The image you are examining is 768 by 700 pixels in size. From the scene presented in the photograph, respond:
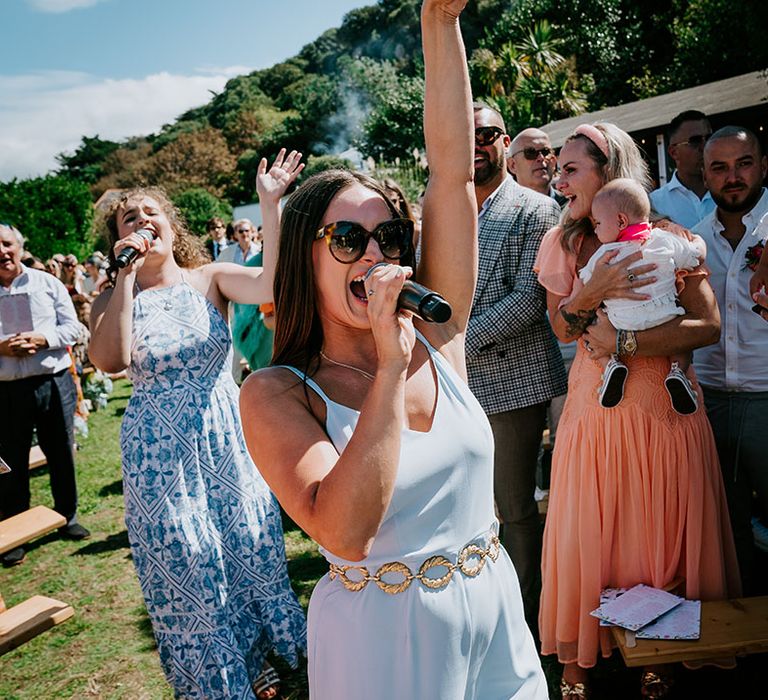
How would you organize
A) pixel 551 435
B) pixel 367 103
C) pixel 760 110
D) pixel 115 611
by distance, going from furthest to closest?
pixel 367 103 < pixel 760 110 < pixel 551 435 < pixel 115 611

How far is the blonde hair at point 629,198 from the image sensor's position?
9.89 feet

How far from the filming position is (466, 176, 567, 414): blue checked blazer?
3.68 m

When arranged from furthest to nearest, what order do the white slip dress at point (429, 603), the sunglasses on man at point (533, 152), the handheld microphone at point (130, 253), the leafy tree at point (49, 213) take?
1. the leafy tree at point (49, 213)
2. the sunglasses on man at point (533, 152)
3. the handheld microphone at point (130, 253)
4. the white slip dress at point (429, 603)

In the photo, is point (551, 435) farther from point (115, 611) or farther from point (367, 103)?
point (367, 103)

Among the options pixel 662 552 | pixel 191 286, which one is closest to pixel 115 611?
pixel 191 286

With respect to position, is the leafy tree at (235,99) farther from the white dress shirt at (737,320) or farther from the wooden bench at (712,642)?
the wooden bench at (712,642)

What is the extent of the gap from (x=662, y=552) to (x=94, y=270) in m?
15.5

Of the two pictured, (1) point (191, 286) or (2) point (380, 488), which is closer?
(2) point (380, 488)

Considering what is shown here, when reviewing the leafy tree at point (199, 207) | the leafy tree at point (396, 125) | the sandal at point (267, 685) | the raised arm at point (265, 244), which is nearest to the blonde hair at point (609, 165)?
the raised arm at point (265, 244)

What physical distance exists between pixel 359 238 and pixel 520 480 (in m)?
2.44

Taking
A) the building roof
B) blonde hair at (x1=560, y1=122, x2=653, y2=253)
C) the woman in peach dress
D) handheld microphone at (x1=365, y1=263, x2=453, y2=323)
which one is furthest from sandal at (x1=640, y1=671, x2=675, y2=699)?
the building roof

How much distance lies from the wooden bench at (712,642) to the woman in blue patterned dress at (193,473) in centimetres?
178

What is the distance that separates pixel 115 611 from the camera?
4.86 m

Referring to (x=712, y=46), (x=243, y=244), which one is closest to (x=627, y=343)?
(x=243, y=244)
